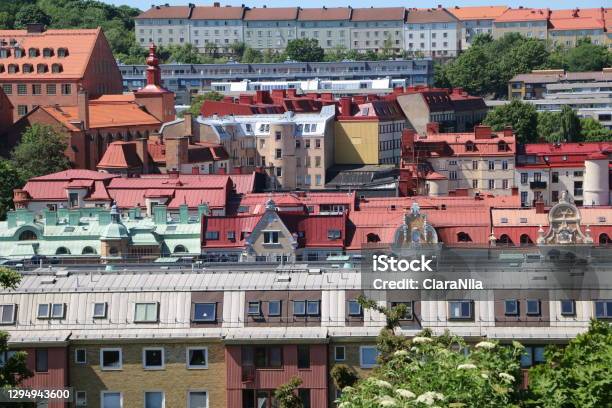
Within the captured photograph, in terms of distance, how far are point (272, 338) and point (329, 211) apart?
35.3 metres

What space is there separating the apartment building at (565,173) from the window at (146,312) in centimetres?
5744

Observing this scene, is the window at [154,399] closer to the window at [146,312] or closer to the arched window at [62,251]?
the window at [146,312]

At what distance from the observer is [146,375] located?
4484 centimetres

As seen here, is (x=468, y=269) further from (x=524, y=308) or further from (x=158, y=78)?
(x=158, y=78)

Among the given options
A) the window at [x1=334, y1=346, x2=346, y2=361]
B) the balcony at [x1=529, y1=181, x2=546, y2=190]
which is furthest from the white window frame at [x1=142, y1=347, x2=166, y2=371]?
the balcony at [x1=529, y1=181, x2=546, y2=190]

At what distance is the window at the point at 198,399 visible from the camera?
4481 centimetres

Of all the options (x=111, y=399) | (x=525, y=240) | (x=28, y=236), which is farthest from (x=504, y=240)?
(x=111, y=399)

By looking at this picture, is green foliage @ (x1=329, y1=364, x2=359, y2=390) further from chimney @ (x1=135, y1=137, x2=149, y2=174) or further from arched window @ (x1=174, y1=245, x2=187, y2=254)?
chimney @ (x1=135, y1=137, x2=149, y2=174)

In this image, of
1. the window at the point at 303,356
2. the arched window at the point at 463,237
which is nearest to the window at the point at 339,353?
the window at the point at 303,356

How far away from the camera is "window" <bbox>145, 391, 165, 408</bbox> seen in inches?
1764

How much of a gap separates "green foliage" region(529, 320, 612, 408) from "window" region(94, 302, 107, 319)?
11.0 meters

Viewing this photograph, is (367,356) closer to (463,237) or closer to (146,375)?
(146,375)

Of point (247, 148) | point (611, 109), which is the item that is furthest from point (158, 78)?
point (611, 109)

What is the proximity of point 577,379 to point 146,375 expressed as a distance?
37.6 ft
